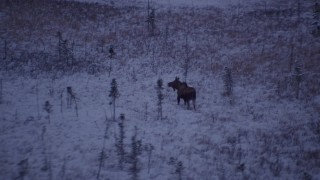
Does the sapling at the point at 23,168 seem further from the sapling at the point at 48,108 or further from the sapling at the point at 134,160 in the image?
the sapling at the point at 48,108

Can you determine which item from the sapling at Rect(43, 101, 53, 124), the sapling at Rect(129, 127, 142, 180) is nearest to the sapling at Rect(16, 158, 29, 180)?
the sapling at Rect(129, 127, 142, 180)

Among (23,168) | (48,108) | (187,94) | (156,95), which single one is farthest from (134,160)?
(156,95)

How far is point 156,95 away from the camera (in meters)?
17.1

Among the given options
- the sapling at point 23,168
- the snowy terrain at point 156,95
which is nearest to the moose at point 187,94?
the snowy terrain at point 156,95

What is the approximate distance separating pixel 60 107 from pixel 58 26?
653 inches

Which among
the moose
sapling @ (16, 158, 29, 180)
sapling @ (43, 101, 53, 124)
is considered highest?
the moose

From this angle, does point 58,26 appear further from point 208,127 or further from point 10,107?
point 208,127

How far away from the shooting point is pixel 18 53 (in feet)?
73.6

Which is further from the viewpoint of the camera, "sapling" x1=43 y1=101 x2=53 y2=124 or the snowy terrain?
"sapling" x1=43 y1=101 x2=53 y2=124

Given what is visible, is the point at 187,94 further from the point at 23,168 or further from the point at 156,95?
the point at 23,168

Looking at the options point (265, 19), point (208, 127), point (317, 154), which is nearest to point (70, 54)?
point (208, 127)

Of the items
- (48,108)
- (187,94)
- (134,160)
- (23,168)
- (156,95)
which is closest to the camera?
(23,168)

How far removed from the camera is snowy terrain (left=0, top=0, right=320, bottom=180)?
10.0 meters

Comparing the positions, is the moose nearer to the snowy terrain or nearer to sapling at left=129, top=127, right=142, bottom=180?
the snowy terrain
